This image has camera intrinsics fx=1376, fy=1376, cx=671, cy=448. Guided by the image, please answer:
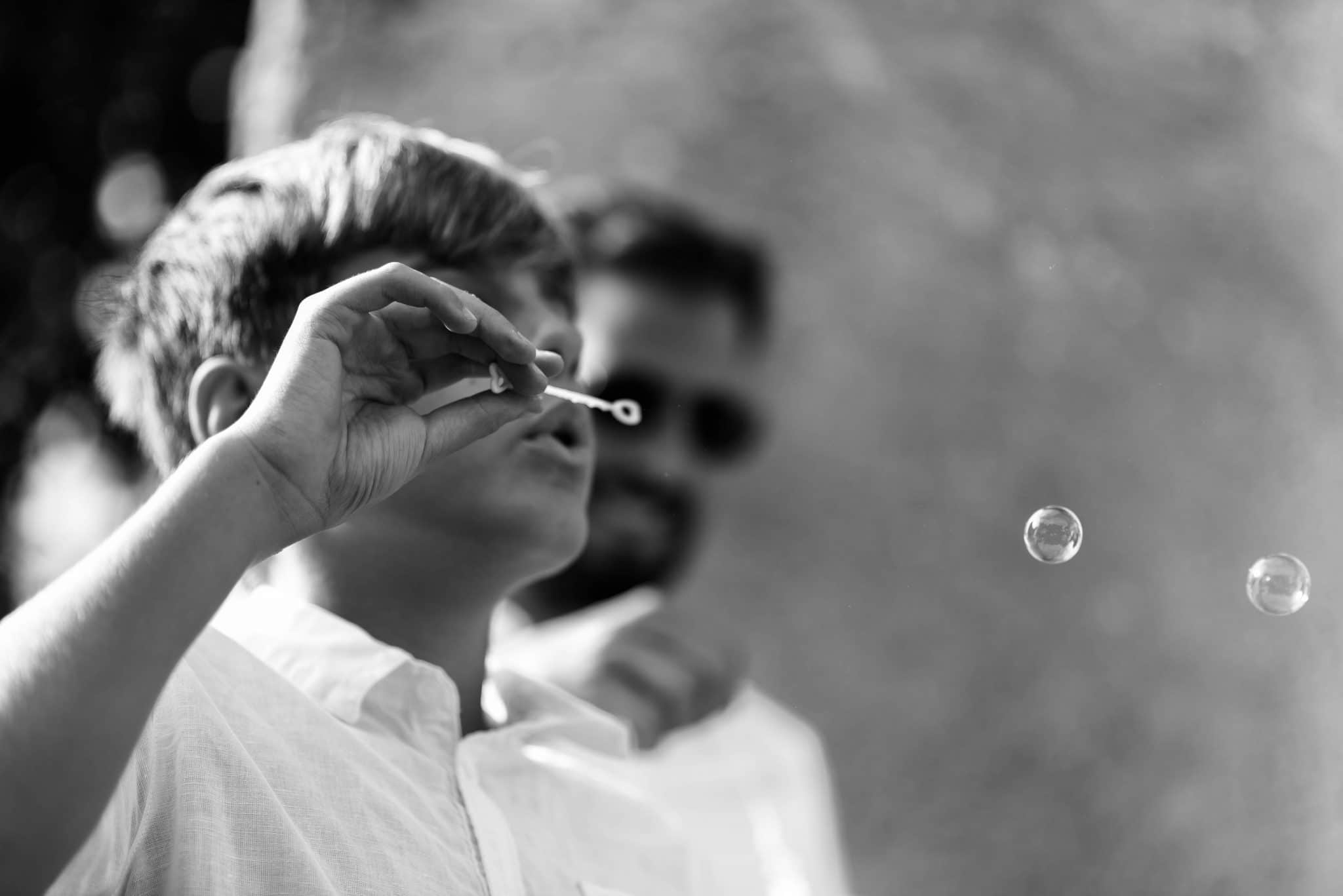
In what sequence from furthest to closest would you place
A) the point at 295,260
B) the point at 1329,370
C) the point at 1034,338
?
the point at 1034,338
the point at 1329,370
the point at 295,260

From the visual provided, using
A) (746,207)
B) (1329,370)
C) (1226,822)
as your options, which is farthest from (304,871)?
(746,207)

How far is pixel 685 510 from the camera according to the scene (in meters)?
2.46

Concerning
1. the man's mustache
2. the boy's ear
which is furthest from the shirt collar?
the man's mustache

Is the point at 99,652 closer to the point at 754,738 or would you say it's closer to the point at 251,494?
the point at 251,494

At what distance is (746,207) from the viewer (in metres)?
2.56

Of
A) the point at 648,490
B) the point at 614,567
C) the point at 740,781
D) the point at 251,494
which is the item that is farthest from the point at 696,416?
the point at 251,494

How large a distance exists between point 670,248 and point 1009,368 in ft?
2.06

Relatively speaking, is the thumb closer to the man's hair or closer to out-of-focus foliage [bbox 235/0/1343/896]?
out-of-focus foliage [bbox 235/0/1343/896]

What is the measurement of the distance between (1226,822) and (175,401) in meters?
1.53

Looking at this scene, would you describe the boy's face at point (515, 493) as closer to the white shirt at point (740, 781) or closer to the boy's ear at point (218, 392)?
the boy's ear at point (218, 392)

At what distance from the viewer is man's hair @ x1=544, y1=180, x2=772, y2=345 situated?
2.42m

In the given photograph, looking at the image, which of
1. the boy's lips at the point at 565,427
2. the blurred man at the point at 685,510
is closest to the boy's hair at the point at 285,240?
the boy's lips at the point at 565,427

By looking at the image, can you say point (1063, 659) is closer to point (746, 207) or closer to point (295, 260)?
point (746, 207)

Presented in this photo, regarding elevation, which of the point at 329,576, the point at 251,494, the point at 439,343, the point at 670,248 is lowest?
the point at 329,576
